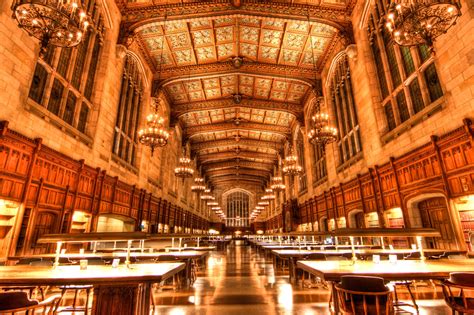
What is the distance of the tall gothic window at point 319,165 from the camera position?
16031 mm

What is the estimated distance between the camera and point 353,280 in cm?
262

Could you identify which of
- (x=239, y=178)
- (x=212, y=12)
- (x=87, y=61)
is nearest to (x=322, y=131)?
(x=212, y=12)

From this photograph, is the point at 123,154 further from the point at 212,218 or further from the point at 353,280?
the point at 212,218

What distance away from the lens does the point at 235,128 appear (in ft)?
73.5

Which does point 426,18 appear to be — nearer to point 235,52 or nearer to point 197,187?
point 235,52

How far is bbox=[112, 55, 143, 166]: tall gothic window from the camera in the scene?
12.0 meters

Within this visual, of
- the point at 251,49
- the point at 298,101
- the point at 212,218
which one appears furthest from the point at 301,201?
the point at 212,218

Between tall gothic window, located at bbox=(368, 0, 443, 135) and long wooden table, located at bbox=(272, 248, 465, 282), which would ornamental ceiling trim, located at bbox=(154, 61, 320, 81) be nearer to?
tall gothic window, located at bbox=(368, 0, 443, 135)

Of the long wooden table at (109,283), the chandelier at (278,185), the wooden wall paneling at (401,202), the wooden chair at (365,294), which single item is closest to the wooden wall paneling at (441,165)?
the wooden wall paneling at (401,202)

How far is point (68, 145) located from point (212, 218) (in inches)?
1404

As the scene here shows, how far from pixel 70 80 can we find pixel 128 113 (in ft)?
14.3

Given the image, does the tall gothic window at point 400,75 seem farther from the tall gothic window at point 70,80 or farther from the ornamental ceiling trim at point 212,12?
the tall gothic window at point 70,80

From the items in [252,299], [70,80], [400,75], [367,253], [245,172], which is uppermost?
[245,172]

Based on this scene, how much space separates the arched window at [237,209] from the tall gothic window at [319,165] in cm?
2899
